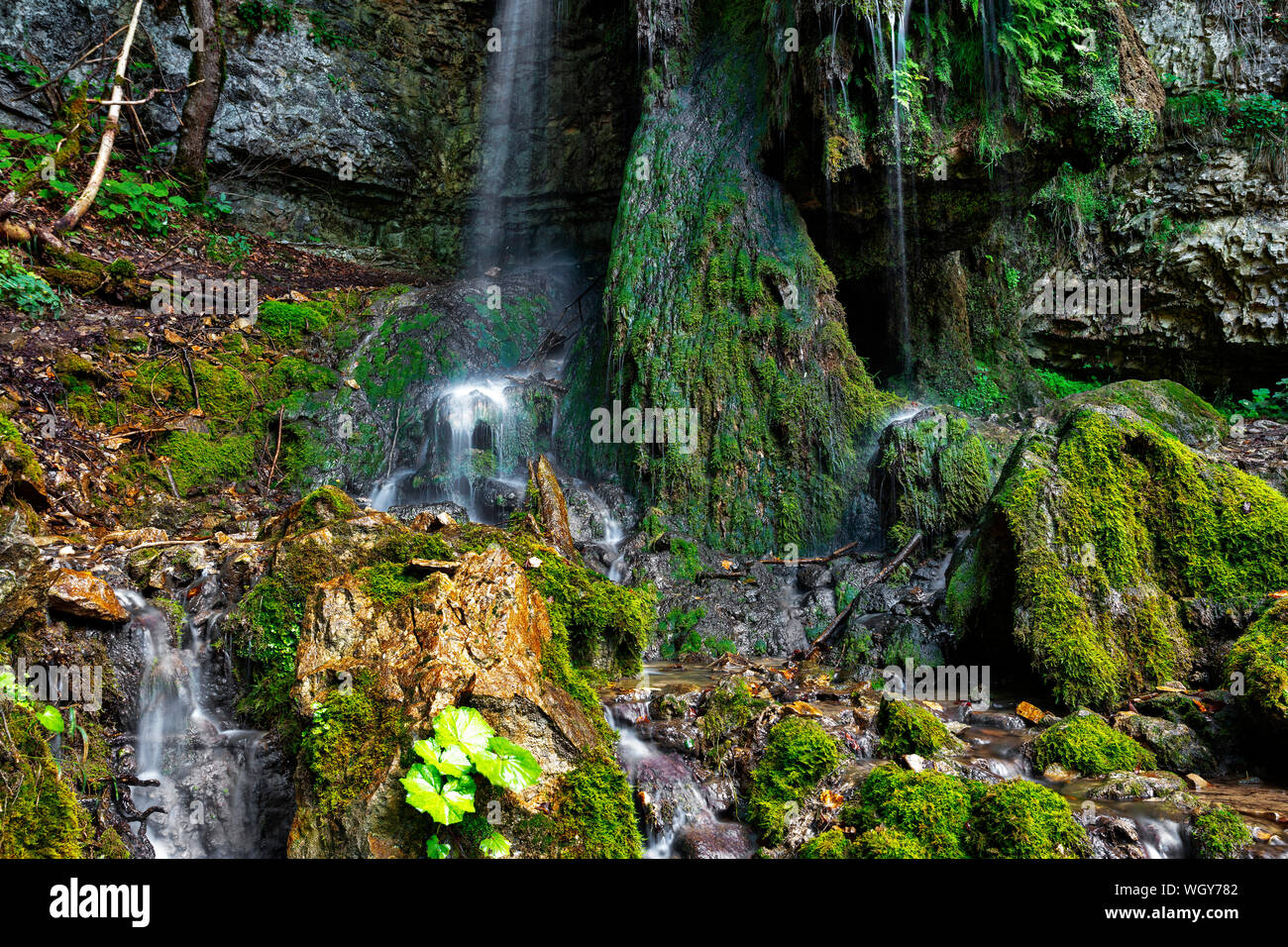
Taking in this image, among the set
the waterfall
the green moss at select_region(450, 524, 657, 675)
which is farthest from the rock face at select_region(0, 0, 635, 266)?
the green moss at select_region(450, 524, 657, 675)

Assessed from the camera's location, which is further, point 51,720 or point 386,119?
point 386,119

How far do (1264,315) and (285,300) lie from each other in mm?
15128

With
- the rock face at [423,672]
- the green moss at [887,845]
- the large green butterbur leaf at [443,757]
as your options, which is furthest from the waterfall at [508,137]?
the green moss at [887,845]

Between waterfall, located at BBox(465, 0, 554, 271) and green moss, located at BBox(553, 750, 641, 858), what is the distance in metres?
13.7

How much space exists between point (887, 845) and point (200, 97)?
14684mm

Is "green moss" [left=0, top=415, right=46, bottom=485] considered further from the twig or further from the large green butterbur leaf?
the large green butterbur leaf

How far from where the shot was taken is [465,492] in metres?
8.77

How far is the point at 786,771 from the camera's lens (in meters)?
3.63

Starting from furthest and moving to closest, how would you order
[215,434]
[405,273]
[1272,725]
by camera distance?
[405,273] < [215,434] < [1272,725]

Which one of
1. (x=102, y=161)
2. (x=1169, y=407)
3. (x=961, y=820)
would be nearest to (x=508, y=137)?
(x=102, y=161)

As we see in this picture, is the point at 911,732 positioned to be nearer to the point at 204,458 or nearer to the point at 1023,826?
the point at 1023,826

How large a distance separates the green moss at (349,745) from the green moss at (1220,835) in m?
3.31

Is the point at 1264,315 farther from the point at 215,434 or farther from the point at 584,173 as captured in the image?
the point at 215,434
